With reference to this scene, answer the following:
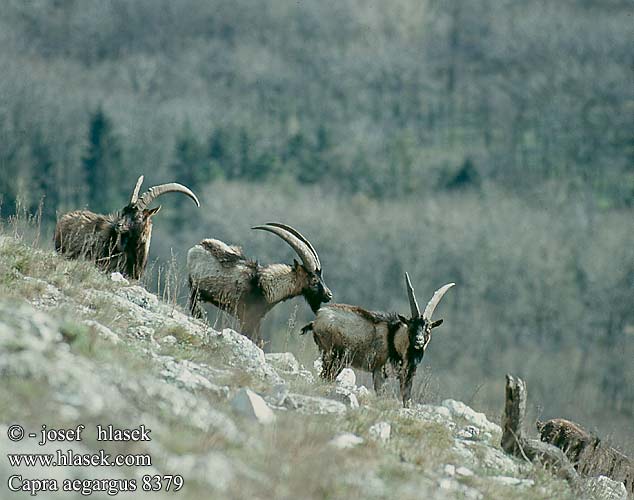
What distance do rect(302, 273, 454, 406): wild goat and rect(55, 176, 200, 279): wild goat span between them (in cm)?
264

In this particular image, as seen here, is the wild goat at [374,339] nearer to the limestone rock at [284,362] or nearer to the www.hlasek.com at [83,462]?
the limestone rock at [284,362]

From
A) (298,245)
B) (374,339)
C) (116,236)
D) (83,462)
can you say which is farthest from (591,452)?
(83,462)

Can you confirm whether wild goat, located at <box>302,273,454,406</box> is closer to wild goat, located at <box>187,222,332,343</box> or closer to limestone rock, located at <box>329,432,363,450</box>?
wild goat, located at <box>187,222,332,343</box>

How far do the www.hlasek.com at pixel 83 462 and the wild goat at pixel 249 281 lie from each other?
7669mm

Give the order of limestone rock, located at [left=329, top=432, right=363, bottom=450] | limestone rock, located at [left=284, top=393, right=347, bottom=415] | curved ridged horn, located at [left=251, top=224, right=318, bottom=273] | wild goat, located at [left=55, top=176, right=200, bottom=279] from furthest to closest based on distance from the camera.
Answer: curved ridged horn, located at [left=251, top=224, right=318, bottom=273], wild goat, located at [left=55, top=176, right=200, bottom=279], limestone rock, located at [left=284, top=393, right=347, bottom=415], limestone rock, located at [left=329, top=432, right=363, bottom=450]

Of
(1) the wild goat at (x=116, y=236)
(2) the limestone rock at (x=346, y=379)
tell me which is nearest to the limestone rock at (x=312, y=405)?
(2) the limestone rock at (x=346, y=379)

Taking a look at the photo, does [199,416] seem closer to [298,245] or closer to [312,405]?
[312,405]

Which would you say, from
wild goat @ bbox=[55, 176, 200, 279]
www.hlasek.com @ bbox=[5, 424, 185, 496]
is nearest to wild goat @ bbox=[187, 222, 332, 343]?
wild goat @ bbox=[55, 176, 200, 279]

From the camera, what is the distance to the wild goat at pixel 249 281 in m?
15.3

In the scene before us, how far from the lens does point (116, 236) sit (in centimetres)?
1513

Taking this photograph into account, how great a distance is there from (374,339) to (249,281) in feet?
7.24

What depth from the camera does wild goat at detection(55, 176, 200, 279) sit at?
15.0 meters

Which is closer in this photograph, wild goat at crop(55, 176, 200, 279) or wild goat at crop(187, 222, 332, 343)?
wild goat at crop(55, 176, 200, 279)

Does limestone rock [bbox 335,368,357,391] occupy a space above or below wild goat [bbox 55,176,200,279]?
below
